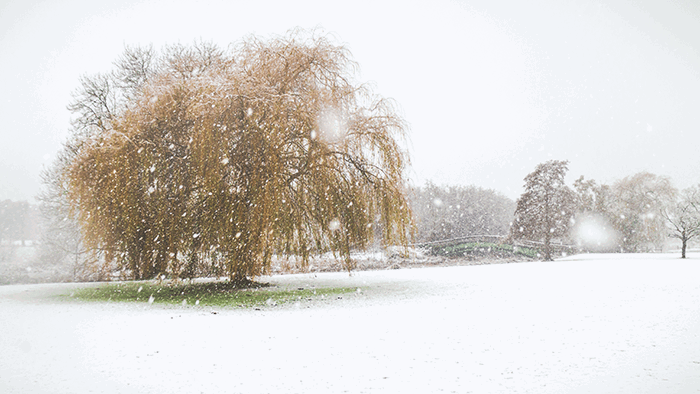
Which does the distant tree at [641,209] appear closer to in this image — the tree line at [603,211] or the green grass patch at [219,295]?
the tree line at [603,211]

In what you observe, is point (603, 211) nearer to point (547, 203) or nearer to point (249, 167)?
point (547, 203)

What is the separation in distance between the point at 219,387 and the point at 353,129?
7172 mm

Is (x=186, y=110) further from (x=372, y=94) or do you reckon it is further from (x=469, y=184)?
(x=469, y=184)

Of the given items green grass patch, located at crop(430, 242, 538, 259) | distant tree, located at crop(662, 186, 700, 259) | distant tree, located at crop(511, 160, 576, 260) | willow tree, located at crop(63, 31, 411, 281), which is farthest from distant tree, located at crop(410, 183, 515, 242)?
willow tree, located at crop(63, 31, 411, 281)

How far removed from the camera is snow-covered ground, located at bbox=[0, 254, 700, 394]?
352cm

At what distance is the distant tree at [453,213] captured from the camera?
2867 centimetres

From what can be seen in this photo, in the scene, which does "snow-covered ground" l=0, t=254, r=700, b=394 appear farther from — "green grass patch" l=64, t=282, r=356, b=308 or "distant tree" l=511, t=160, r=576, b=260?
"distant tree" l=511, t=160, r=576, b=260

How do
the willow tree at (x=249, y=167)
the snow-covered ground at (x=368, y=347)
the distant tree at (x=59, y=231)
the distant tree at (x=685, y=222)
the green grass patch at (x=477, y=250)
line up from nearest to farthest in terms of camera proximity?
the snow-covered ground at (x=368, y=347)
the willow tree at (x=249, y=167)
the distant tree at (x=59, y=231)
the distant tree at (x=685, y=222)
the green grass patch at (x=477, y=250)

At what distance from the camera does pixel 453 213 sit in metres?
30.4

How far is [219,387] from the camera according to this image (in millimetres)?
3445

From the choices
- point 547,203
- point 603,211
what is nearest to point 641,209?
point 603,211

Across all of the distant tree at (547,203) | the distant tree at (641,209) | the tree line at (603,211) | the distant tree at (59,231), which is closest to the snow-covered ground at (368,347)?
the distant tree at (59,231)

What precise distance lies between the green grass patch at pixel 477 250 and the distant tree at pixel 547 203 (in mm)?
1288

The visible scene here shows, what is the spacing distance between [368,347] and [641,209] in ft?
107
